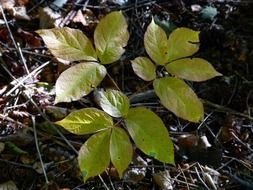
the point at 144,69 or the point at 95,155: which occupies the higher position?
the point at 144,69

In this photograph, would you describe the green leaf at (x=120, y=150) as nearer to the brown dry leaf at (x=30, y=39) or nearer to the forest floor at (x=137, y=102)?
the forest floor at (x=137, y=102)

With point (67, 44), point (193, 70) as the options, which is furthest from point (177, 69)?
point (67, 44)

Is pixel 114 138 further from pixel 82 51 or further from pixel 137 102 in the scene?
pixel 137 102

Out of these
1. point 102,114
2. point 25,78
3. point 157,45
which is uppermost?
point 157,45

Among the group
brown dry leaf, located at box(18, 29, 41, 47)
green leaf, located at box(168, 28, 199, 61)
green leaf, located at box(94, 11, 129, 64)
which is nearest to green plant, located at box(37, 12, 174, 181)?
green leaf, located at box(94, 11, 129, 64)

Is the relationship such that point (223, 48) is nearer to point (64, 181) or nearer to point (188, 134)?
point (188, 134)

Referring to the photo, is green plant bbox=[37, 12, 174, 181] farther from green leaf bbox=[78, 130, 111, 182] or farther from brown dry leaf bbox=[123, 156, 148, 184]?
brown dry leaf bbox=[123, 156, 148, 184]
